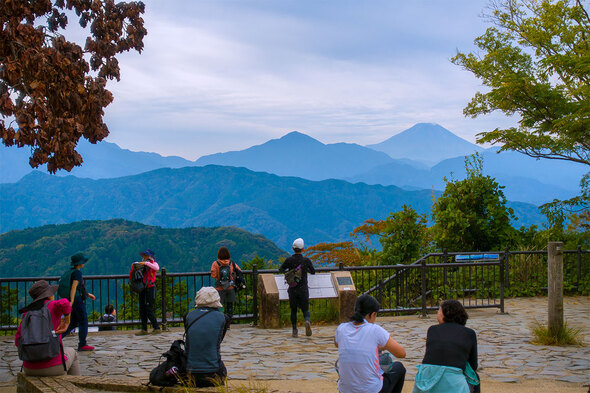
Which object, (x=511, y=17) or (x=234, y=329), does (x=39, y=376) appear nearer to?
(x=234, y=329)

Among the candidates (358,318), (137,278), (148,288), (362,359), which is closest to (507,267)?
Result: (148,288)

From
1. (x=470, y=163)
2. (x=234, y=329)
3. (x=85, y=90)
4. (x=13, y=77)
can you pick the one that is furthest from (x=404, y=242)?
(x=13, y=77)

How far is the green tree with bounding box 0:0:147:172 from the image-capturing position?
9648 mm

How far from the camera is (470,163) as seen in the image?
2178cm

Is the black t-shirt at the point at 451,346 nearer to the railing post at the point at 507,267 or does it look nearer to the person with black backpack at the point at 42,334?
the person with black backpack at the point at 42,334

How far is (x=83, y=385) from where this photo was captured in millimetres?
7680

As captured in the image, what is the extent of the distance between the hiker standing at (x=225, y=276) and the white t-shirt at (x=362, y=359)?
255 inches

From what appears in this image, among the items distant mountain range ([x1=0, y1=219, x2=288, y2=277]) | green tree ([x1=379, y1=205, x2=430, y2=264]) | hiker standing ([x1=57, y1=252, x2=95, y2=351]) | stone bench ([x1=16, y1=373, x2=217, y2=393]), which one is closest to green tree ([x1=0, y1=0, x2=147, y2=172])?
hiker standing ([x1=57, y1=252, x2=95, y2=351])

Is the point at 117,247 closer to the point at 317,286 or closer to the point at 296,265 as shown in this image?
the point at 317,286

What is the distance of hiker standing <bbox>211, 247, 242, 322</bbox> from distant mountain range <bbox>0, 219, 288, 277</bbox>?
9375 centimetres

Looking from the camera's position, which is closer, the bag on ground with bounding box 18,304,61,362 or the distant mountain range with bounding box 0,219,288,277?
the bag on ground with bounding box 18,304,61,362

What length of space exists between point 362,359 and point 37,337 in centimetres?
385

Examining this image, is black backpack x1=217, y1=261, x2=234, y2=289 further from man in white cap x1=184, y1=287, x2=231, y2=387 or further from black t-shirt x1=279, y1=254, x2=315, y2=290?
man in white cap x1=184, y1=287, x2=231, y2=387

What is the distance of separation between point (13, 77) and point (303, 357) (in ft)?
20.7
